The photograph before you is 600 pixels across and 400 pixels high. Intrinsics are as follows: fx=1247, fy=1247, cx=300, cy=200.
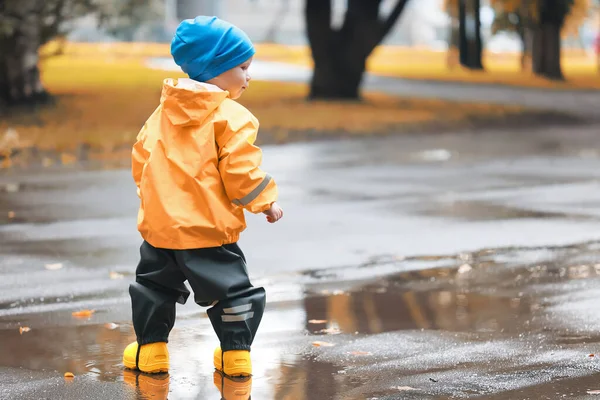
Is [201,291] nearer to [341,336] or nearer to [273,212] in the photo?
[273,212]

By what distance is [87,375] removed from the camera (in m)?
5.30

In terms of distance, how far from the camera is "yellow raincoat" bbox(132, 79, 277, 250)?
500 centimetres

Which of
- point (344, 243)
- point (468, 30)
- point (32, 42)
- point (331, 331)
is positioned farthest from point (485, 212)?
point (468, 30)

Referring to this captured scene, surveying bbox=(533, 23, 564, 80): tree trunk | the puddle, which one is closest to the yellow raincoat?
the puddle

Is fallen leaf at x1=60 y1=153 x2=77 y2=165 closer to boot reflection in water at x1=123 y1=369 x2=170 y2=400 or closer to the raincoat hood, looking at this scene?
boot reflection in water at x1=123 y1=369 x2=170 y2=400

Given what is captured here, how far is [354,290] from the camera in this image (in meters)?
7.30

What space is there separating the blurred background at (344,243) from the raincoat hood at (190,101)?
1.10 metres

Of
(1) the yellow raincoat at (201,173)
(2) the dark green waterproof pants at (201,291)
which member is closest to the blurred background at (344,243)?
(2) the dark green waterproof pants at (201,291)

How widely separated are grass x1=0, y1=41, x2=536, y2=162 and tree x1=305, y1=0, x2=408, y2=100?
0.69 meters

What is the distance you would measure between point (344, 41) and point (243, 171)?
2056 centimetres

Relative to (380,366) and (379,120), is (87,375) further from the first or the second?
(379,120)

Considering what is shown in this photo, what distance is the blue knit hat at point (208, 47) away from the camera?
510 cm

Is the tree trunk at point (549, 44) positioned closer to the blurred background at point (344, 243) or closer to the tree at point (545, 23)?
the tree at point (545, 23)

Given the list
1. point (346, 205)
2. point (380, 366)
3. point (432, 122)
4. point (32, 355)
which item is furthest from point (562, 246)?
point (432, 122)
